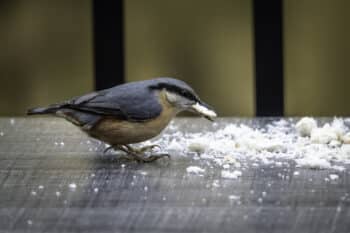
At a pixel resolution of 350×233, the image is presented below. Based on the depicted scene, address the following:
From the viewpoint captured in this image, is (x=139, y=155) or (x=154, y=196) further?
(x=139, y=155)

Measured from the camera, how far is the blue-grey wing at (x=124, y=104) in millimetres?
2809

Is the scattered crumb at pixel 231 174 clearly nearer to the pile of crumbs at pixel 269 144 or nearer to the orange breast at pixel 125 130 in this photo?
the pile of crumbs at pixel 269 144

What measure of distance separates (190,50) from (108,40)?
0.70 metres

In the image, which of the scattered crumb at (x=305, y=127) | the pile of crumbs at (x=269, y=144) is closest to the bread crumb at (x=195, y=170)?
the pile of crumbs at (x=269, y=144)

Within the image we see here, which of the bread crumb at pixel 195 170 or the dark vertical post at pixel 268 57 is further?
the dark vertical post at pixel 268 57

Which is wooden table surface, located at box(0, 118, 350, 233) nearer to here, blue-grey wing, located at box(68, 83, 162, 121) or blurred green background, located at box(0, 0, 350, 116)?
blue-grey wing, located at box(68, 83, 162, 121)

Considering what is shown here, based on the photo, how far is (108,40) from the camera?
171 inches

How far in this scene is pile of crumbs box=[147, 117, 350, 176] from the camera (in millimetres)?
2727

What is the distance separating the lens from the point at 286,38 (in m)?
4.82

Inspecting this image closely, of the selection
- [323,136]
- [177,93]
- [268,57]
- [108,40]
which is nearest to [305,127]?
[323,136]

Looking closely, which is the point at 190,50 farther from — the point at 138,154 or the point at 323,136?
the point at 138,154

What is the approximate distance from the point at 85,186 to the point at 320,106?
262cm

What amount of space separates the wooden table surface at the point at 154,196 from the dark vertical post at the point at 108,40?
1.41 meters

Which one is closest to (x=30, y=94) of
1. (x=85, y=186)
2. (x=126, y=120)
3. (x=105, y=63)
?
(x=105, y=63)
